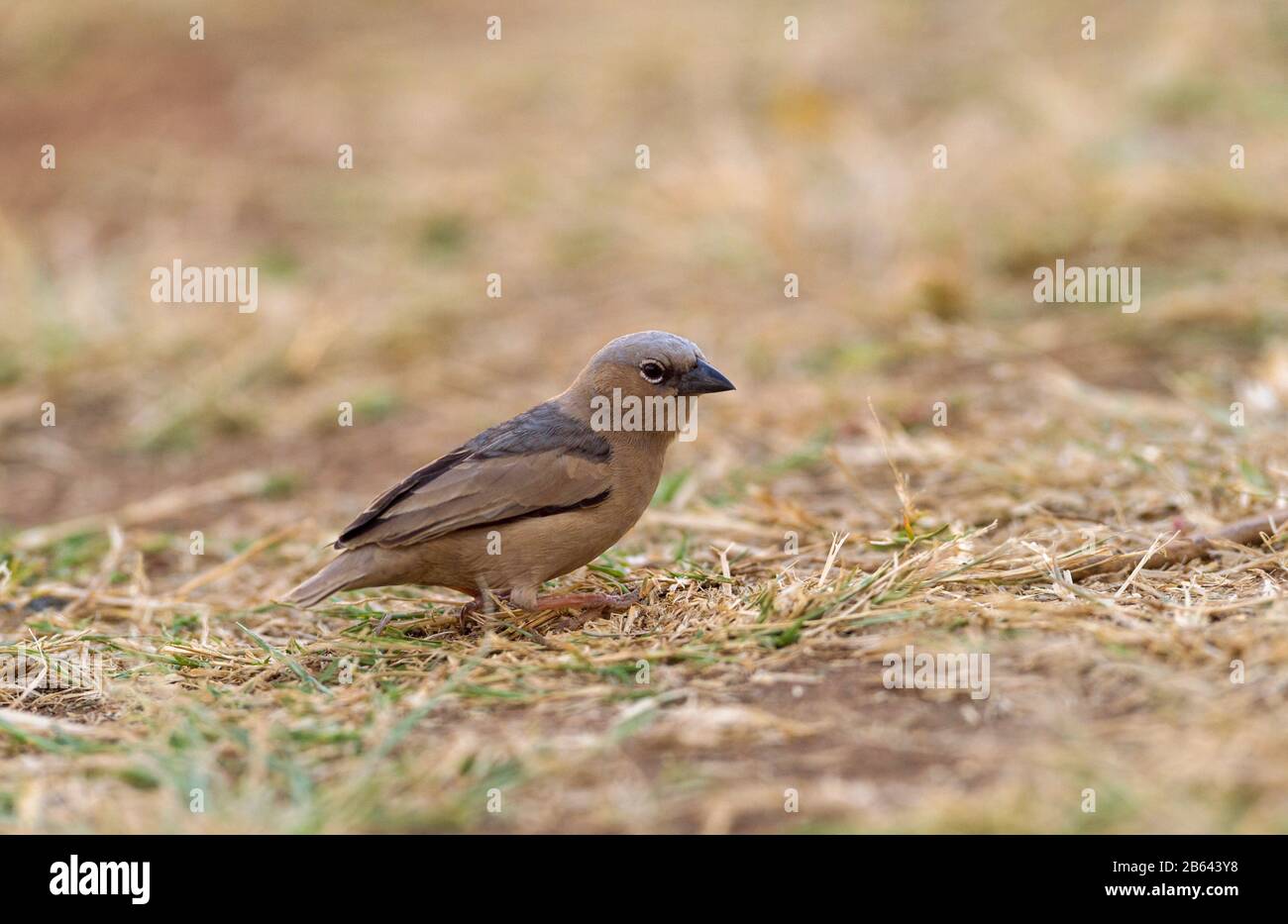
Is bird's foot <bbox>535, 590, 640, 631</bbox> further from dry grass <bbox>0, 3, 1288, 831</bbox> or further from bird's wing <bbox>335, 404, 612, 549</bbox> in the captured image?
bird's wing <bbox>335, 404, 612, 549</bbox>

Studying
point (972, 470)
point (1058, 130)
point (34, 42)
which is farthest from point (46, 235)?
point (972, 470)

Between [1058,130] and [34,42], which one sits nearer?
[1058,130]

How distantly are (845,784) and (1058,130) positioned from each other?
Result: 25.9 ft

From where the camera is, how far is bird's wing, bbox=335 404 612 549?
451 cm

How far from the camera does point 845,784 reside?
3.21 metres

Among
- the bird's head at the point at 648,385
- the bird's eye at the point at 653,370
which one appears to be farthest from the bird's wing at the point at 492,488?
the bird's eye at the point at 653,370

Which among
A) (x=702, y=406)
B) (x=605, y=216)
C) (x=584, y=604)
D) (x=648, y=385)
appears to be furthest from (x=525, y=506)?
(x=605, y=216)

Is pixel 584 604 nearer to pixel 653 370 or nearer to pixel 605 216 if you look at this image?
pixel 653 370

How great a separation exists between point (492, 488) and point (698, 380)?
0.79m

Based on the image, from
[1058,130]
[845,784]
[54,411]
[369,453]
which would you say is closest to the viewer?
[845,784]

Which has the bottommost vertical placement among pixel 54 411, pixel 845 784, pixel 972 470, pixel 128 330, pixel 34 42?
pixel 845 784

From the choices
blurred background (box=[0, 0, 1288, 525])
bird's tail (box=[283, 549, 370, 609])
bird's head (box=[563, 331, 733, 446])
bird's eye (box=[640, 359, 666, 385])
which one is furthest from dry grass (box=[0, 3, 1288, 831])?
bird's eye (box=[640, 359, 666, 385])

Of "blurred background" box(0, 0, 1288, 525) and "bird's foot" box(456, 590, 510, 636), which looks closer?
"bird's foot" box(456, 590, 510, 636)

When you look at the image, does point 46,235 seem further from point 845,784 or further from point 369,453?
point 845,784
